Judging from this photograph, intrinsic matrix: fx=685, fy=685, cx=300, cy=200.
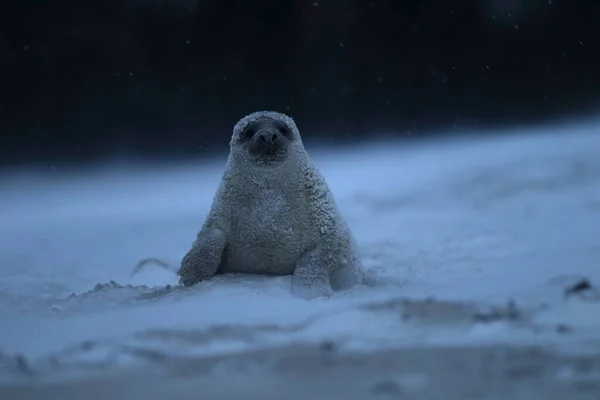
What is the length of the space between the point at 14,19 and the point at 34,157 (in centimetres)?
104

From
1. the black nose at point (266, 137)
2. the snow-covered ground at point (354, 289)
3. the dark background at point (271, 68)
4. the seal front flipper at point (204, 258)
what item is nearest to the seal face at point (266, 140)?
the black nose at point (266, 137)

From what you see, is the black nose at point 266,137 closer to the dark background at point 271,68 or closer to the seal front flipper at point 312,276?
the seal front flipper at point 312,276

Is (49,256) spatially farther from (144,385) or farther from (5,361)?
(144,385)

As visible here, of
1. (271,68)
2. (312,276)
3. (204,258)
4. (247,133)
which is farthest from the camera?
(271,68)

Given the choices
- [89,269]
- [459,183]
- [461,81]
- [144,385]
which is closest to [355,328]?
[144,385]

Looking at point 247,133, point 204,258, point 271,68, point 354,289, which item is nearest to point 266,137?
point 247,133

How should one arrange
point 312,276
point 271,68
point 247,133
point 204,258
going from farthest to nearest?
point 271,68 → point 247,133 → point 204,258 → point 312,276

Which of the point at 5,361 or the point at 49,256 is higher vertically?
the point at 49,256

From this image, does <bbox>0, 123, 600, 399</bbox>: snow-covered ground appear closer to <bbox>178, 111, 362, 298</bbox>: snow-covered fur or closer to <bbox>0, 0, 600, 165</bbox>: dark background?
<bbox>178, 111, 362, 298</bbox>: snow-covered fur

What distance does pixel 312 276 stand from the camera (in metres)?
2.80

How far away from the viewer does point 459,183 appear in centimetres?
510

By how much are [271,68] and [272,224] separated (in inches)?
108

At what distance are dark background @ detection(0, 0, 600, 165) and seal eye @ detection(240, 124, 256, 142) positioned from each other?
7.50ft

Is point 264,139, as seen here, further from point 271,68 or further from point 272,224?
point 271,68
